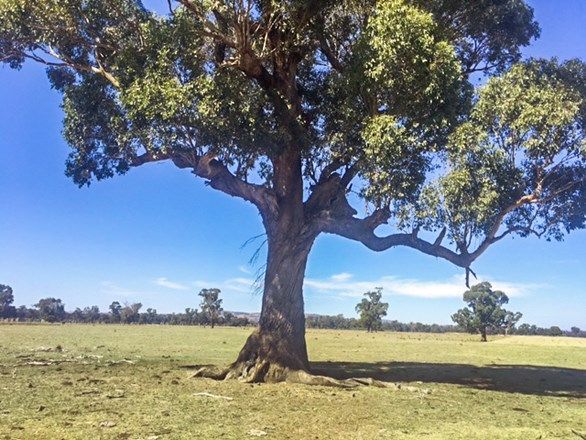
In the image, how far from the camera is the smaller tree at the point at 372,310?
4149 inches

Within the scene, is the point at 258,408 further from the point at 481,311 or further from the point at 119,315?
the point at 119,315

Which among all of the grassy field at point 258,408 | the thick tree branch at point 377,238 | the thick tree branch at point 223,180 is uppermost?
the thick tree branch at point 223,180

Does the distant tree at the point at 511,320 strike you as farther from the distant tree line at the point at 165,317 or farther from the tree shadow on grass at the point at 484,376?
the tree shadow on grass at the point at 484,376

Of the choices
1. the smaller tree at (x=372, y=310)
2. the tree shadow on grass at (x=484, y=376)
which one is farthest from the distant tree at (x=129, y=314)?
the tree shadow on grass at (x=484, y=376)

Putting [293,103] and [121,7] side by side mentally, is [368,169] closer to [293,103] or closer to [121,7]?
[293,103]

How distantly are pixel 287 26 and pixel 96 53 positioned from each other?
7.59 meters

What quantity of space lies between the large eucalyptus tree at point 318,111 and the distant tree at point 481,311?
205 ft

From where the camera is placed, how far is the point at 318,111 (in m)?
19.9

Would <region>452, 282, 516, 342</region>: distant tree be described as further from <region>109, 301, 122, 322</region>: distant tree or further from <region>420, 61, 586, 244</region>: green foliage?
<region>109, 301, 122, 322</region>: distant tree

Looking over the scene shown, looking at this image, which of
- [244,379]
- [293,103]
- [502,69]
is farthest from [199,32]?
[502,69]

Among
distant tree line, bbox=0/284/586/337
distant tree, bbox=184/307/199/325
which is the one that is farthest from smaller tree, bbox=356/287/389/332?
distant tree, bbox=184/307/199/325

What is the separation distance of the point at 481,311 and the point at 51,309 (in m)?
109

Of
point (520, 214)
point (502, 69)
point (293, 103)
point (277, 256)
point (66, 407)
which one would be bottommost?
point (66, 407)

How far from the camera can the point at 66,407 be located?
11.2 meters
